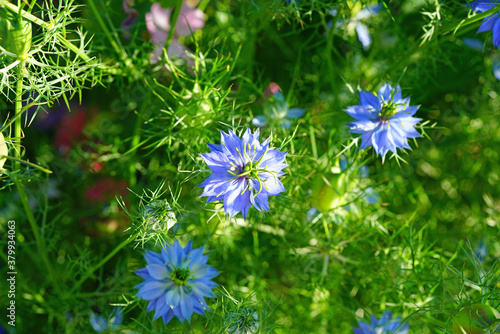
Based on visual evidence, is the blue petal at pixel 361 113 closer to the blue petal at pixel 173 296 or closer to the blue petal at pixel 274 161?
the blue petal at pixel 274 161

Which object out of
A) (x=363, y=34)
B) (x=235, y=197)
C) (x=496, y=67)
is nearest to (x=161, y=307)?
(x=235, y=197)

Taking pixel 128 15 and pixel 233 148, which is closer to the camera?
pixel 233 148

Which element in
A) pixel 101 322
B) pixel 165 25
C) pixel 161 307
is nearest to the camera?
pixel 161 307

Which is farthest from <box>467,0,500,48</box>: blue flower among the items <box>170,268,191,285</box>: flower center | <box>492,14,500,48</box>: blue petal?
<box>170,268,191,285</box>: flower center

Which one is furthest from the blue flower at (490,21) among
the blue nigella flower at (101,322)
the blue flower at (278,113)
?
the blue nigella flower at (101,322)

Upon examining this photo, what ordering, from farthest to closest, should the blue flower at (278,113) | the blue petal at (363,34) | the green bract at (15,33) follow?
1. the blue petal at (363,34)
2. the blue flower at (278,113)
3. the green bract at (15,33)

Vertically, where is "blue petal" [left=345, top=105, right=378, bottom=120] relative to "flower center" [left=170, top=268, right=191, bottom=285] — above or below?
above

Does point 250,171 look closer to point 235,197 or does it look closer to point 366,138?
point 235,197

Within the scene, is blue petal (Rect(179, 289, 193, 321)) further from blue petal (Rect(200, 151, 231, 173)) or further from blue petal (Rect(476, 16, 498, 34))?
blue petal (Rect(476, 16, 498, 34))
